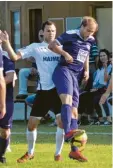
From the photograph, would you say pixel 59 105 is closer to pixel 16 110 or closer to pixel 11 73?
pixel 11 73

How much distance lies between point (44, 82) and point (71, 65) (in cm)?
51

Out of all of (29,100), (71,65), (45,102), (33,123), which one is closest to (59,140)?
(33,123)

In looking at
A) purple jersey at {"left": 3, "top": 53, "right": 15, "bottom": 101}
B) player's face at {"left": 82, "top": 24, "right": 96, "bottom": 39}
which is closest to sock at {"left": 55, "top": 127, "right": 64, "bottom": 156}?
purple jersey at {"left": 3, "top": 53, "right": 15, "bottom": 101}

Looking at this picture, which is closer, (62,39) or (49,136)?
(62,39)

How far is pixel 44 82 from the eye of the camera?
31.5ft

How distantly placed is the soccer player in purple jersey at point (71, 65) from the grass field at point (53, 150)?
29cm

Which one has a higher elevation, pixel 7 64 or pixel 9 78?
pixel 7 64

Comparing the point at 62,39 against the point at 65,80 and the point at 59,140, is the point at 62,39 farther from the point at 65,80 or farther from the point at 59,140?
the point at 59,140

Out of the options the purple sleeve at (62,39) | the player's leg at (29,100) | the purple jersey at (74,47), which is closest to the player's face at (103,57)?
the player's leg at (29,100)

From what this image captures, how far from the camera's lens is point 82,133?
8891 mm

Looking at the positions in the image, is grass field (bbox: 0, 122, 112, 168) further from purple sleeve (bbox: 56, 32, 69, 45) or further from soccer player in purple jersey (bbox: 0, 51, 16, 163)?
purple sleeve (bbox: 56, 32, 69, 45)

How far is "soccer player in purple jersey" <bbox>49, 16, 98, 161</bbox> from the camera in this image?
9125mm

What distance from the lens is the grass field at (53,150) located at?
9141 mm

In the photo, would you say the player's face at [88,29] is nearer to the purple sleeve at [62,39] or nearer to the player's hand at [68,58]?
the purple sleeve at [62,39]
